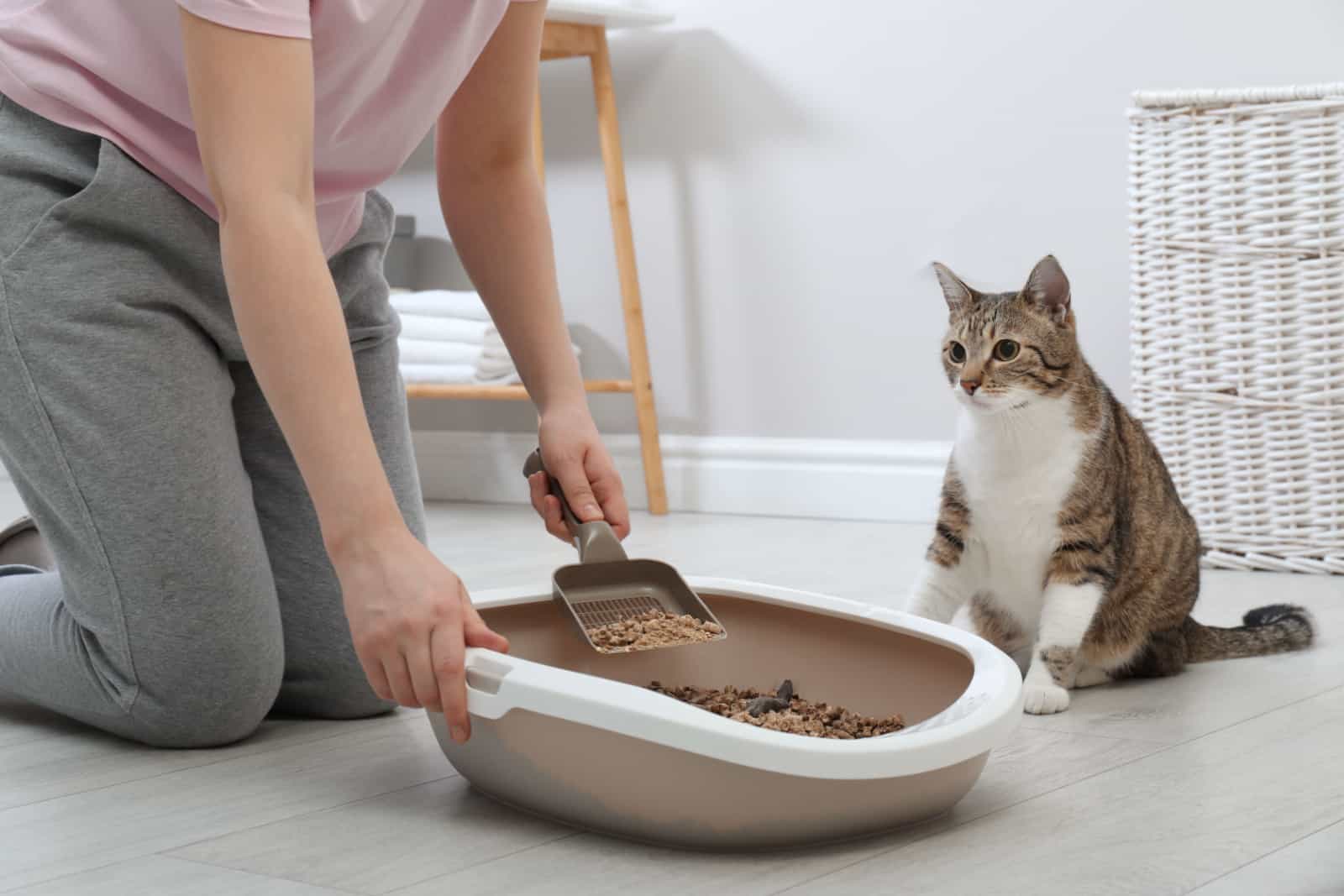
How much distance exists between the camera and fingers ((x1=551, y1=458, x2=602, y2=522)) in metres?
1.17

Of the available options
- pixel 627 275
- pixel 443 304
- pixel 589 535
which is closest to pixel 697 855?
pixel 589 535

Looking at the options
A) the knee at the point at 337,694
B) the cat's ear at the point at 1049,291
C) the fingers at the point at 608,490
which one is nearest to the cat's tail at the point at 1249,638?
the cat's ear at the point at 1049,291

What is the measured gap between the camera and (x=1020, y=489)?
141 cm

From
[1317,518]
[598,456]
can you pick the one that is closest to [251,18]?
[598,456]

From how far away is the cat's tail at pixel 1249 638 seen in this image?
4.86 feet

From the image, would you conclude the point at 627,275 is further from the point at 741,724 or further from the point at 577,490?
the point at 741,724

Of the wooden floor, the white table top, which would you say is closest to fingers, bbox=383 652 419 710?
the wooden floor

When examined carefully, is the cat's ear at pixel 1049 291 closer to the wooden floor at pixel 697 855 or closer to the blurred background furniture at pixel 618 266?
the wooden floor at pixel 697 855

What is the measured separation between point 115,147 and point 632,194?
1.71 metres

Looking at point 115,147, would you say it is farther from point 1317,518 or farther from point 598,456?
point 1317,518

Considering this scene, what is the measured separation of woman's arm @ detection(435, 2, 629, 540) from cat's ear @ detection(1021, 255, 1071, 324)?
1.55 feet

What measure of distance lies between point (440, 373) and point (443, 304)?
137 mm

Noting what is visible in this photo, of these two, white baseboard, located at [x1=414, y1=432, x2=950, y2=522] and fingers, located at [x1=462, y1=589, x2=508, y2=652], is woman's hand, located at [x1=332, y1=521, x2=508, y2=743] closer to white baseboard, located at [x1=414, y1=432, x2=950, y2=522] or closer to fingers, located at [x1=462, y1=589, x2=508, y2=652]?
fingers, located at [x1=462, y1=589, x2=508, y2=652]

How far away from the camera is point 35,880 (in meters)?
0.93
